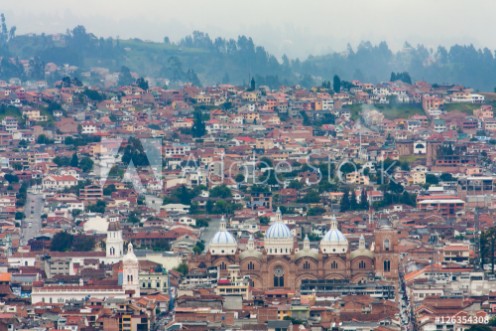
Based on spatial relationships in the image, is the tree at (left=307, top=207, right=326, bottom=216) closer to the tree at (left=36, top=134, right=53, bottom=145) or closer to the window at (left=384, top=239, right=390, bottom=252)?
the window at (left=384, top=239, right=390, bottom=252)

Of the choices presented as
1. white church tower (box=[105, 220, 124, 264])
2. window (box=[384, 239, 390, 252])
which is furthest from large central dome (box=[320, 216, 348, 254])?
white church tower (box=[105, 220, 124, 264])

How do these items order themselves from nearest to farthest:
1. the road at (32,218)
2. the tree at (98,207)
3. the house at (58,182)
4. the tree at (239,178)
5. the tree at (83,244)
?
the tree at (83,244), the road at (32,218), the tree at (98,207), the house at (58,182), the tree at (239,178)

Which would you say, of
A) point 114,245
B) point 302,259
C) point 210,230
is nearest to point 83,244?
point 114,245

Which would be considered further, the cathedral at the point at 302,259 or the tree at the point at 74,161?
the tree at the point at 74,161

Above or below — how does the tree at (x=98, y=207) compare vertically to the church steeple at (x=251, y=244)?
above

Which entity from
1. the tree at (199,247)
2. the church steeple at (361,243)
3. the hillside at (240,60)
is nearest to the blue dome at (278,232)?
the church steeple at (361,243)

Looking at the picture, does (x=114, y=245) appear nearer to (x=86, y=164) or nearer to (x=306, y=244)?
(x=306, y=244)

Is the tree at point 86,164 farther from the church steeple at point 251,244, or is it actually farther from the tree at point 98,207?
the church steeple at point 251,244
